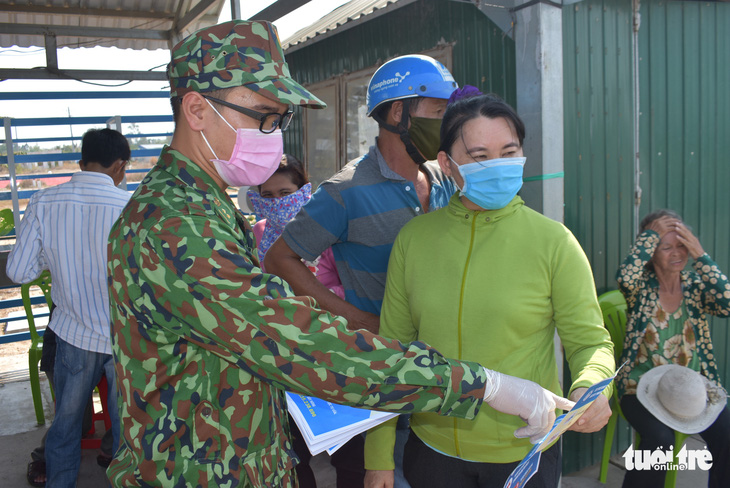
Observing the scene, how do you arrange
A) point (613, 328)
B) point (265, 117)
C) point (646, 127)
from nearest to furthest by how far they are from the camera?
1. point (265, 117)
2. point (613, 328)
3. point (646, 127)

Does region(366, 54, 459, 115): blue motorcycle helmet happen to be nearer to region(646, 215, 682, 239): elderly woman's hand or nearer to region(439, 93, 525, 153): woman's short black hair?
region(439, 93, 525, 153): woman's short black hair

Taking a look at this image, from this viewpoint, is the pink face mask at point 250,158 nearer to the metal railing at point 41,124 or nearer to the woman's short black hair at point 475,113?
the woman's short black hair at point 475,113

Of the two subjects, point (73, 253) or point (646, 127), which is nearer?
point (73, 253)

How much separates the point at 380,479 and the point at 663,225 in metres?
2.55

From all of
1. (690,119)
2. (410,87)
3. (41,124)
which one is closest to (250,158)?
(410,87)

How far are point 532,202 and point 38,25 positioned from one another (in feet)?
19.0

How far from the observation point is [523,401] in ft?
4.29

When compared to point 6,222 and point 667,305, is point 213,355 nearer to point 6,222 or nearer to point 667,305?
point 667,305

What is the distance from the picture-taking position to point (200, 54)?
1297 mm

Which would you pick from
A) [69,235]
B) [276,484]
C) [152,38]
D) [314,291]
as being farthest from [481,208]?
[152,38]

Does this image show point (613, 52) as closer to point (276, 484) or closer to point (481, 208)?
point (481, 208)

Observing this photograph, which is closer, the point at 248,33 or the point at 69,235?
the point at 248,33

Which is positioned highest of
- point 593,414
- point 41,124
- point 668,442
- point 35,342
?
point 41,124

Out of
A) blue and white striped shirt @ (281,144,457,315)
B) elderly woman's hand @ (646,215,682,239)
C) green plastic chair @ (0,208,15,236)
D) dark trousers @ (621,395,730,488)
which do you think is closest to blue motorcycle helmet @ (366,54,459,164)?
blue and white striped shirt @ (281,144,457,315)
